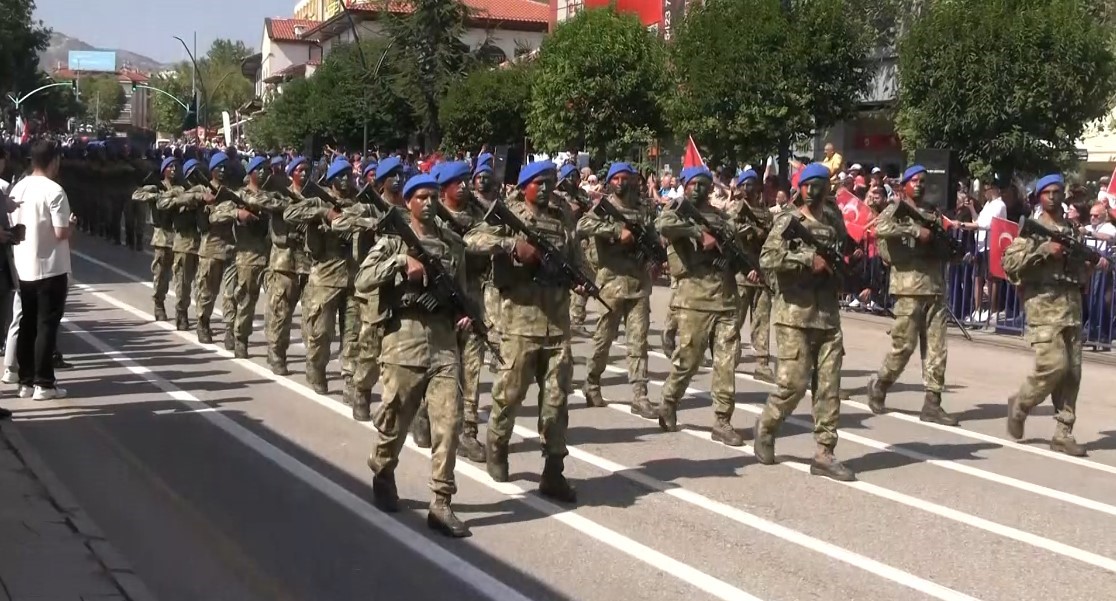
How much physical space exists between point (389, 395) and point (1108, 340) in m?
9.72

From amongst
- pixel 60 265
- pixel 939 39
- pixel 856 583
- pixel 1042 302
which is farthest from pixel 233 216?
pixel 939 39

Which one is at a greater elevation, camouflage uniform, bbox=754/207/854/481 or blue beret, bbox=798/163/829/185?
blue beret, bbox=798/163/829/185

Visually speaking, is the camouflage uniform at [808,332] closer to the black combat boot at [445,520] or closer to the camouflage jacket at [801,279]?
the camouflage jacket at [801,279]

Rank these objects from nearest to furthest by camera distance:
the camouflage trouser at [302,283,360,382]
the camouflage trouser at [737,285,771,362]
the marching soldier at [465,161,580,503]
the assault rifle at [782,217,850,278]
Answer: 1. the marching soldier at [465,161,580,503]
2. the assault rifle at [782,217,850,278]
3. the camouflage trouser at [302,283,360,382]
4. the camouflage trouser at [737,285,771,362]

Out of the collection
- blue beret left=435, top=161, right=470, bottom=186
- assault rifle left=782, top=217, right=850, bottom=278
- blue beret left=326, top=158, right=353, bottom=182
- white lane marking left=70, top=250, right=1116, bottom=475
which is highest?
blue beret left=326, top=158, right=353, bottom=182

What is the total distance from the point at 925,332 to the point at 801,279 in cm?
245

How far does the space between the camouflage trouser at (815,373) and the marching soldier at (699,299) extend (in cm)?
91

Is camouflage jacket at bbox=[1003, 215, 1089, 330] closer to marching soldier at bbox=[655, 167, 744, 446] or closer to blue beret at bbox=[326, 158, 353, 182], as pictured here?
marching soldier at bbox=[655, 167, 744, 446]

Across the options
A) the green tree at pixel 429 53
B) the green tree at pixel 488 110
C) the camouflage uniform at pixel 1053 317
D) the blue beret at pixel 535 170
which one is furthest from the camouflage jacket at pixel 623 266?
the green tree at pixel 429 53

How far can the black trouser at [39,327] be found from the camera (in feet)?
33.6

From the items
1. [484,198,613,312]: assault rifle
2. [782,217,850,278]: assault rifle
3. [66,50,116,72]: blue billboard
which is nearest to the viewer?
[484,198,613,312]: assault rifle

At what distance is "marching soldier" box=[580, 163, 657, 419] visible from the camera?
423 inches

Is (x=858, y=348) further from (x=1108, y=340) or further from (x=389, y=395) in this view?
(x=389, y=395)

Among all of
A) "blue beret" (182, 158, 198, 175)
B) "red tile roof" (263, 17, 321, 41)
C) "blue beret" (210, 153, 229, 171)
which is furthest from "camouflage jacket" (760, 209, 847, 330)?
"red tile roof" (263, 17, 321, 41)
